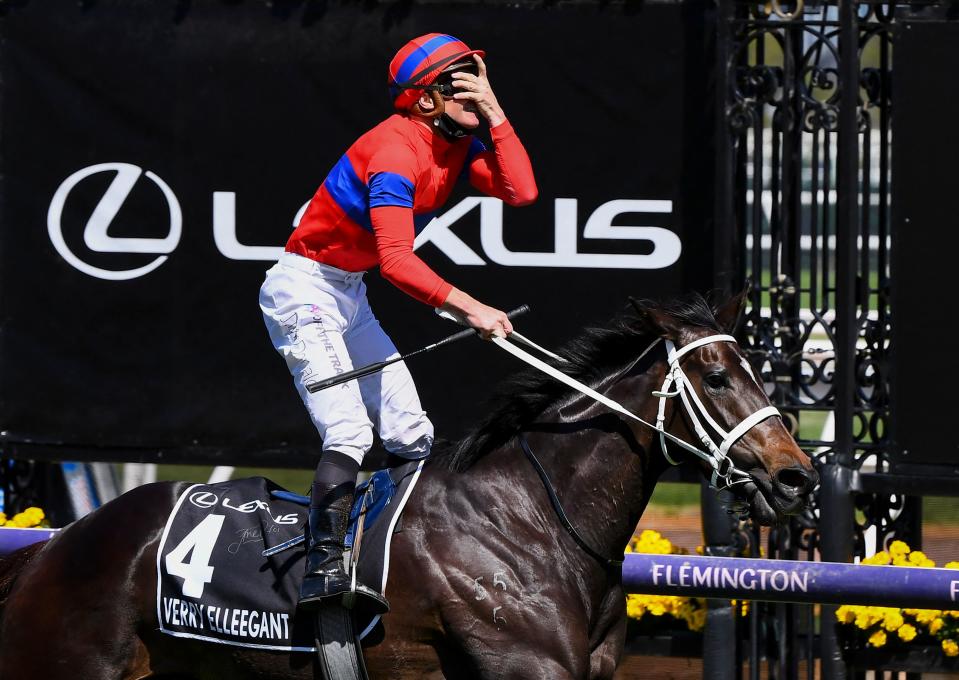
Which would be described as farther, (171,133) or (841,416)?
(171,133)

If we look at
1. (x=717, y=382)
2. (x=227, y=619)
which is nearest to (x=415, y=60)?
(x=717, y=382)

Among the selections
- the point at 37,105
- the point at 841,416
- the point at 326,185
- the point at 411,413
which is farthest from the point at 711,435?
the point at 37,105

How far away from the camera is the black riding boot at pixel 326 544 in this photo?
13.6 feet

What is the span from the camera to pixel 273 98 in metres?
6.50

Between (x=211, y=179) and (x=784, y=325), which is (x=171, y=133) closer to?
(x=211, y=179)

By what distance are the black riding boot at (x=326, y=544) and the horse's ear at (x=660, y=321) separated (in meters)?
1.04

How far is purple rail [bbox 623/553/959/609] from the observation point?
5203mm

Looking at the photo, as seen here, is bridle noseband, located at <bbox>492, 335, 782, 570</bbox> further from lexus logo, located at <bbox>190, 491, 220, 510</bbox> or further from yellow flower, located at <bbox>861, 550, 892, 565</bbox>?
yellow flower, located at <bbox>861, 550, 892, 565</bbox>

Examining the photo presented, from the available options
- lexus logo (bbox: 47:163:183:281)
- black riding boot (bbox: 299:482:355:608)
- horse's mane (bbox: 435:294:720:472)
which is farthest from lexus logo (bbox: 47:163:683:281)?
black riding boot (bbox: 299:482:355:608)

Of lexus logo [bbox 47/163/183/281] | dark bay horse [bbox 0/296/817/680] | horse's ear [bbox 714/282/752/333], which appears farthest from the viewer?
lexus logo [bbox 47/163/183/281]

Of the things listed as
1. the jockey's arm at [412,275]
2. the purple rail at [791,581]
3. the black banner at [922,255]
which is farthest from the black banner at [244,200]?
the jockey's arm at [412,275]

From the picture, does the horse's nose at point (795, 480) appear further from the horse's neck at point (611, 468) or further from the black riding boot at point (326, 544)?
the black riding boot at point (326, 544)

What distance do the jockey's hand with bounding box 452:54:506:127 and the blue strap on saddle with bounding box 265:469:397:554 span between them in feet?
3.96

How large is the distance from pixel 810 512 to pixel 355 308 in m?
2.56
